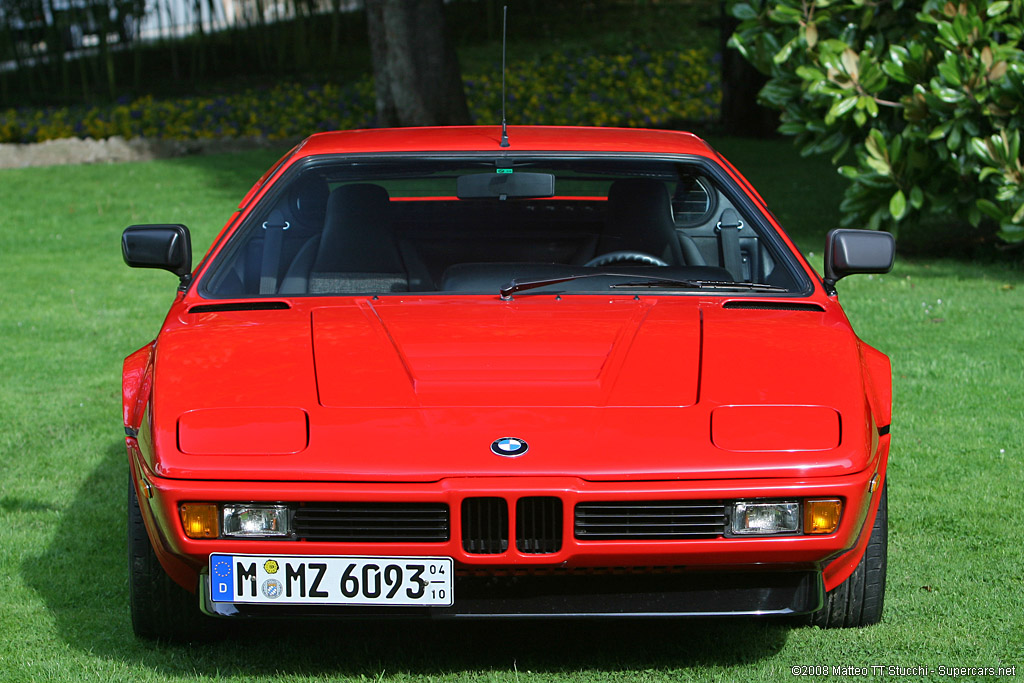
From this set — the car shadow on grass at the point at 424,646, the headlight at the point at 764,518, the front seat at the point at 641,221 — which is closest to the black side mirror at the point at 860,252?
the front seat at the point at 641,221

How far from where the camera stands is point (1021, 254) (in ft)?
33.1

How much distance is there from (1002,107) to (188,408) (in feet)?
23.5

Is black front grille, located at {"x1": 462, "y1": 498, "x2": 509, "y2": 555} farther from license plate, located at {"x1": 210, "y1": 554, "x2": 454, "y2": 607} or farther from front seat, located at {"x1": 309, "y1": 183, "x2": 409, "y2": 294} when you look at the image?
front seat, located at {"x1": 309, "y1": 183, "x2": 409, "y2": 294}

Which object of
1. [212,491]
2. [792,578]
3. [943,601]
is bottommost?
[943,601]

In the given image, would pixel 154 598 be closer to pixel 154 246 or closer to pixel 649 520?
pixel 154 246

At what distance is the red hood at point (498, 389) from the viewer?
280 cm

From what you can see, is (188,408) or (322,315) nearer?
(188,408)

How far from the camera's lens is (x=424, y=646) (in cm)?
335

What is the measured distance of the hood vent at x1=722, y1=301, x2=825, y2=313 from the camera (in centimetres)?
366

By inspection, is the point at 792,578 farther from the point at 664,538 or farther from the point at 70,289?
the point at 70,289

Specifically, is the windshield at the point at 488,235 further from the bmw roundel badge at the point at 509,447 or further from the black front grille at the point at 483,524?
the black front grille at the point at 483,524

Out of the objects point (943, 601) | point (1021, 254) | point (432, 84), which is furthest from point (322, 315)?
point (432, 84)

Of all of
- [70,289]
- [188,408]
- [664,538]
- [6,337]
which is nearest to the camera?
[664,538]

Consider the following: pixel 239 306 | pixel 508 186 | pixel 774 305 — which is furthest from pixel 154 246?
pixel 774 305
